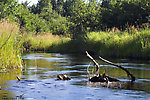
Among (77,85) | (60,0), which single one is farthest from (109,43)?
(60,0)

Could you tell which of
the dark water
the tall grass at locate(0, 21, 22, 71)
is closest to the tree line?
the tall grass at locate(0, 21, 22, 71)

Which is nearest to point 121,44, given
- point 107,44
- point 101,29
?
point 107,44

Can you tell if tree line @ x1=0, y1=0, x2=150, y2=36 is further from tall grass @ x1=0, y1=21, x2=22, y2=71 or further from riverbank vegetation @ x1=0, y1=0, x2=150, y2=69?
tall grass @ x1=0, y1=21, x2=22, y2=71

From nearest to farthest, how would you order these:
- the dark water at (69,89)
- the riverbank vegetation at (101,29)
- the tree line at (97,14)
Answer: the dark water at (69,89) → the riverbank vegetation at (101,29) → the tree line at (97,14)

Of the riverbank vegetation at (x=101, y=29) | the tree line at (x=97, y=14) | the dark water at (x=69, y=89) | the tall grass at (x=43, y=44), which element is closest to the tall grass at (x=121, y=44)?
the riverbank vegetation at (x=101, y=29)

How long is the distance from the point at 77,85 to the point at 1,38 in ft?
14.6

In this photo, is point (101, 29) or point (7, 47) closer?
point (7, 47)

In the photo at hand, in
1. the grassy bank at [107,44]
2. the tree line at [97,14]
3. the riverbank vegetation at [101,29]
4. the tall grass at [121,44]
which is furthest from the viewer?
the tree line at [97,14]

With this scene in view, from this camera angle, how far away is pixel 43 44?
1529 inches

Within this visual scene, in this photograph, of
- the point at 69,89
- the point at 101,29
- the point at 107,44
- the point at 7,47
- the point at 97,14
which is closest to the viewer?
the point at 69,89

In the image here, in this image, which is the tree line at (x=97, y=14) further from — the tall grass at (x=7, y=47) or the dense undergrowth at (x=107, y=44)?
the tall grass at (x=7, y=47)

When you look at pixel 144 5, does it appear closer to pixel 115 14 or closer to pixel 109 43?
pixel 115 14

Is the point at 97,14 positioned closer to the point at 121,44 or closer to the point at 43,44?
the point at 43,44

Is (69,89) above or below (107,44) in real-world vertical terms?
below
